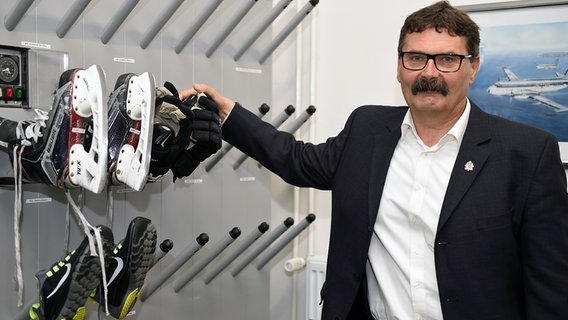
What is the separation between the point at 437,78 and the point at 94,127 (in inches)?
37.1

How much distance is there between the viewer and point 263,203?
290cm

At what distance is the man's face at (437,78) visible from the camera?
1745 millimetres

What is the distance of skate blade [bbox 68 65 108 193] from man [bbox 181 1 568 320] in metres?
0.74

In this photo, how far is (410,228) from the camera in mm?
1785

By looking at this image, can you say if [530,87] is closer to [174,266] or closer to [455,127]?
[455,127]

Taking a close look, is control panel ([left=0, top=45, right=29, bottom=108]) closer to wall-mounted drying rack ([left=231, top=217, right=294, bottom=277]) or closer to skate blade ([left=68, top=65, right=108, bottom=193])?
skate blade ([left=68, top=65, right=108, bottom=193])

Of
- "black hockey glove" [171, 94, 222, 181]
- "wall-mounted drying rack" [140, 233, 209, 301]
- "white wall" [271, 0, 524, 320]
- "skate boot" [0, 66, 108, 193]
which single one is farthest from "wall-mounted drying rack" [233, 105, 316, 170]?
"skate boot" [0, 66, 108, 193]

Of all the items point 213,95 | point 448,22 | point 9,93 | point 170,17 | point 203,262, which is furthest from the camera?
point 203,262

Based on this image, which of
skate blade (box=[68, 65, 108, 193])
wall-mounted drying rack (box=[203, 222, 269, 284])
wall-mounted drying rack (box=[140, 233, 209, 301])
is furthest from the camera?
wall-mounted drying rack (box=[203, 222, 269, 284])

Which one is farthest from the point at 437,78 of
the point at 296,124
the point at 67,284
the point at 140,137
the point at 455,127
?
the point at 67,284

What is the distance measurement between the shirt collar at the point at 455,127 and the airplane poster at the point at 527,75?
2.57ft

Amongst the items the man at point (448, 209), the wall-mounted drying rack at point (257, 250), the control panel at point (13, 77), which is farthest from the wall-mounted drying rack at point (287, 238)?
the control panel at point (13, 77)

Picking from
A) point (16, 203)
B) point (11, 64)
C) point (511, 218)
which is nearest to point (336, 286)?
point (511, 218)

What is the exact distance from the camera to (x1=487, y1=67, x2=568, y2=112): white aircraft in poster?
96.7 inches
